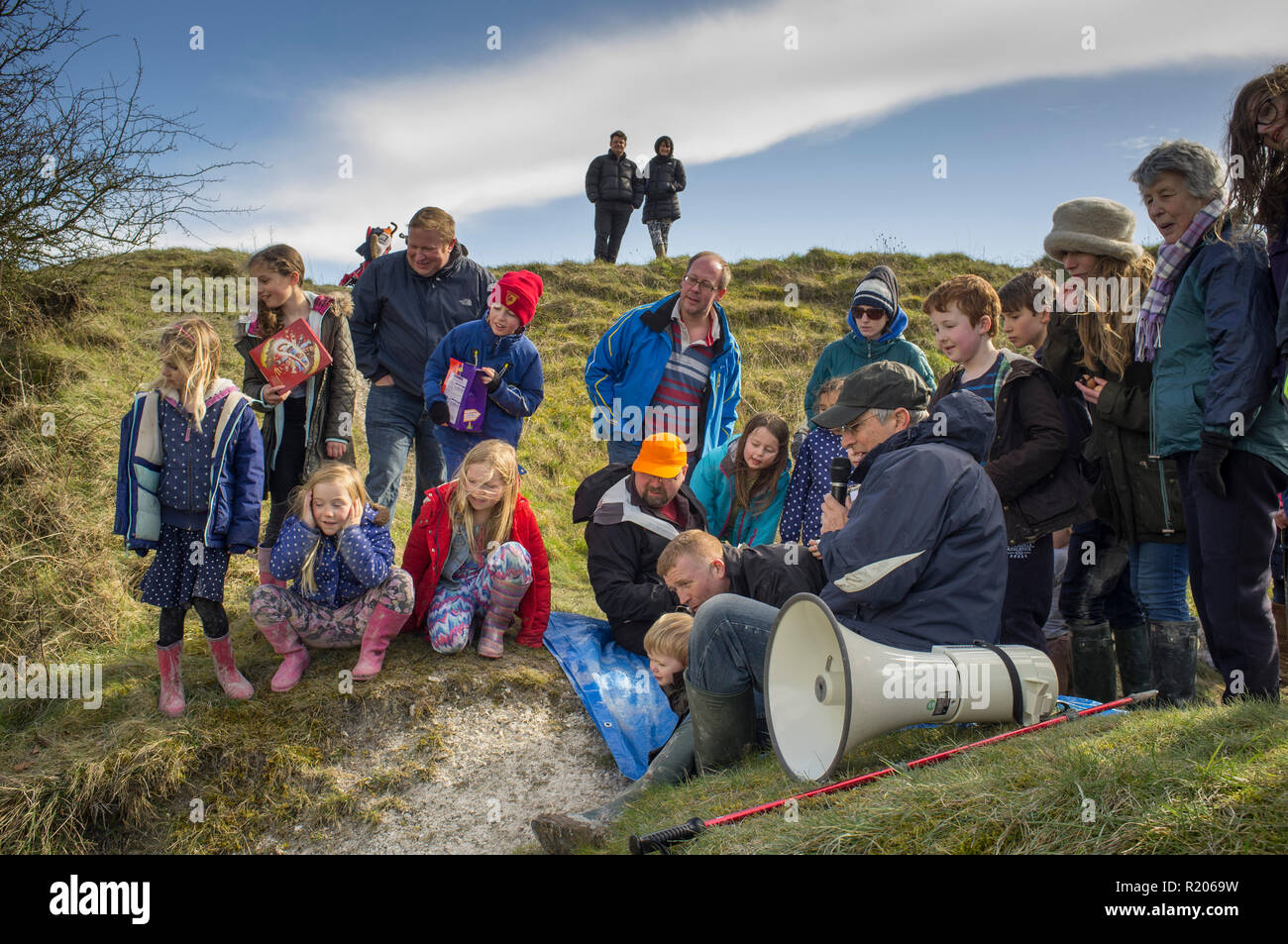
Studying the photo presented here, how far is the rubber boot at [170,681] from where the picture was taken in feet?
15.9

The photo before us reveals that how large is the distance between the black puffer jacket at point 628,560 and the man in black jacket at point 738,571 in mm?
849

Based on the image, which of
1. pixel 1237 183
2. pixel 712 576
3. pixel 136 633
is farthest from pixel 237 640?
pixel 1237 183

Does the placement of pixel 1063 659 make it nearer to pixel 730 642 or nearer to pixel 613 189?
pixel 730 642

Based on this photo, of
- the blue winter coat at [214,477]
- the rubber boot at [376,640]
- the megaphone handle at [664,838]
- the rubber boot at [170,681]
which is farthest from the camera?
the rubber boot at [376,640]

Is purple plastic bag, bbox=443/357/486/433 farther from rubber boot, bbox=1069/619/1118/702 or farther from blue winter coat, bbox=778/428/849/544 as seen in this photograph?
rubber boot, bbox=1069/619/1118/702

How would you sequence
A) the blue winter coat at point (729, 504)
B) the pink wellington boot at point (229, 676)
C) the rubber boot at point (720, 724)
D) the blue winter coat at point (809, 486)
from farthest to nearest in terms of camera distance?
the blue winter coat at point (729, 504) → the blue winter coat at point (809, 486) → the pink wellington boot at point (229, 676) → the rubber boot at point (720, 724)

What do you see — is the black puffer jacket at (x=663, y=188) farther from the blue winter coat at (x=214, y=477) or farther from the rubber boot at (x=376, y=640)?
the rubber boot at (x=376, y=640)

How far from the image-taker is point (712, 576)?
446cm

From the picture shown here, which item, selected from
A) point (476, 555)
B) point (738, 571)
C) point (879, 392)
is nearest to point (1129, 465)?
point (879, 392)

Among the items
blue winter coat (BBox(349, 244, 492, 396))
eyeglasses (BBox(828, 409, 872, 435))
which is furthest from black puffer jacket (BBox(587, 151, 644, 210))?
eyeglasses (BBox(828, 409, 872, 435))

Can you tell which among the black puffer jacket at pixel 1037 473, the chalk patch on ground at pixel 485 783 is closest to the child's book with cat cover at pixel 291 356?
the chalk patch on ground at pixel 485 783

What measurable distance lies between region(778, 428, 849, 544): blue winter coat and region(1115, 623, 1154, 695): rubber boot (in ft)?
5.57

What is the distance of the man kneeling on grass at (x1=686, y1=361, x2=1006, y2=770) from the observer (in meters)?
3.38

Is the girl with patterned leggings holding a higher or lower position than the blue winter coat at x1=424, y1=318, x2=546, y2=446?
lower
